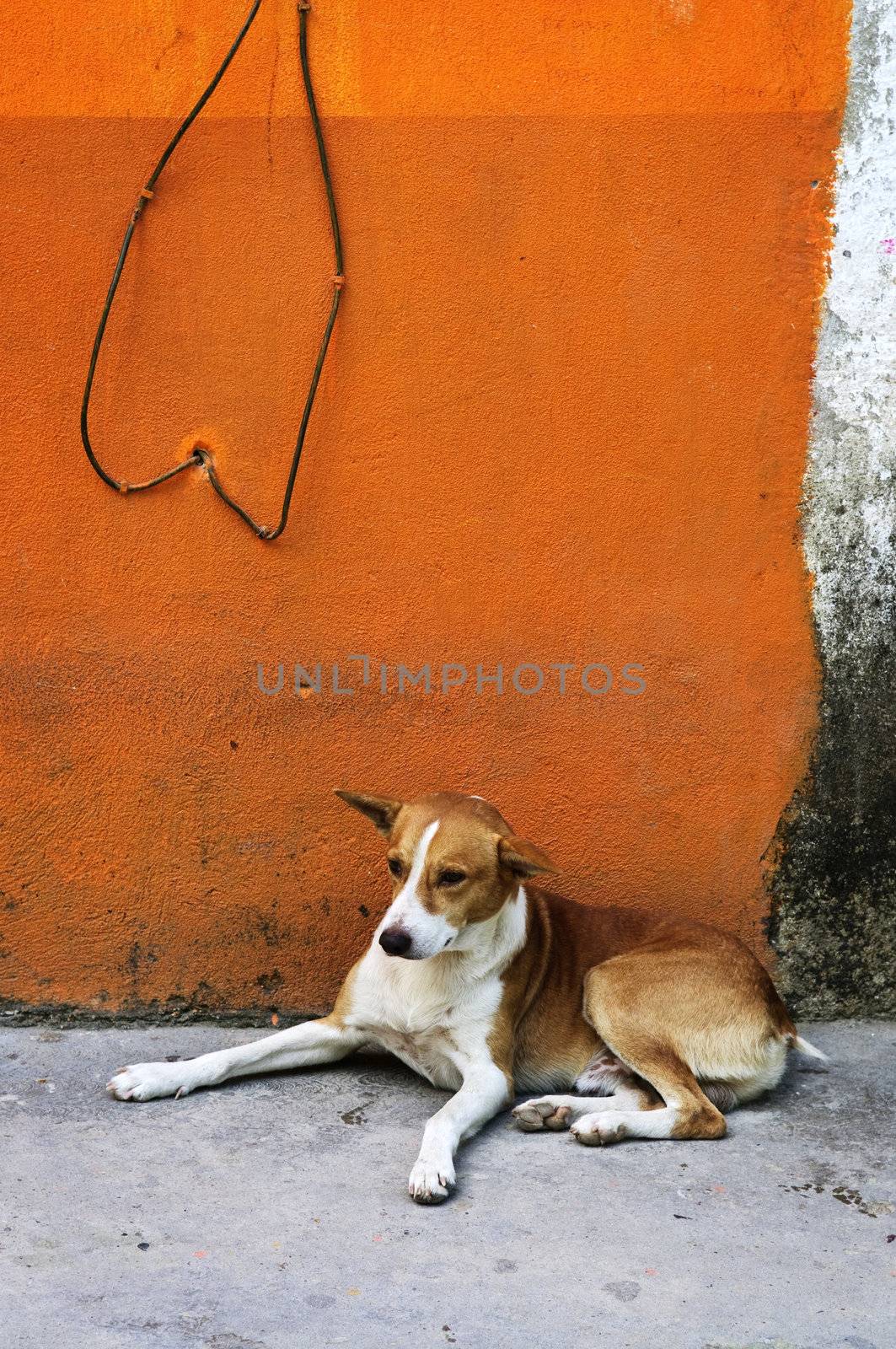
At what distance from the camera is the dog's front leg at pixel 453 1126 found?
120 inches

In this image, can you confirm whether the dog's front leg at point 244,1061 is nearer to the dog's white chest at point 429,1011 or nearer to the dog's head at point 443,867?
the dog's white chest at point 429,1011

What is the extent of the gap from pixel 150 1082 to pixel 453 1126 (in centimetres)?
84

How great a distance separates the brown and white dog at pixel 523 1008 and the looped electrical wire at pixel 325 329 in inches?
38.8

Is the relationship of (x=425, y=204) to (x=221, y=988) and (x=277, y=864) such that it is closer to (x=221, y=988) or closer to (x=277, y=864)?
(x=277, y=864)

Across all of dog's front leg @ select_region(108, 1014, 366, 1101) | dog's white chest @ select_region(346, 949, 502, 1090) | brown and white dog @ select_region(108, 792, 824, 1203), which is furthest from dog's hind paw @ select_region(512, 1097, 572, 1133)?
dog's front leg @ select_region(108, 1014, 366, 1101)

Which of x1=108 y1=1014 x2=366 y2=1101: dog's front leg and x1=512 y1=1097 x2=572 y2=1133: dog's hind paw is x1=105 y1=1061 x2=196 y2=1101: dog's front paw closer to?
x1=108 y1=1014 x2=366 y2=1101: dog's front leg

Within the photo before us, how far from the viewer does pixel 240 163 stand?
12.5ft

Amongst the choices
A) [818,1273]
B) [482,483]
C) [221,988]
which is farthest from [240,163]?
[818,1273]

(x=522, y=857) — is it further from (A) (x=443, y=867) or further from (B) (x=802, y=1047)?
(B) (x=802, y=1047)

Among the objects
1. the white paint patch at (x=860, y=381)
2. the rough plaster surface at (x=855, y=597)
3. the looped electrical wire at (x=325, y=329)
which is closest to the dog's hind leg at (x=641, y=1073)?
the rough plaster surface at (x=855, y=597)

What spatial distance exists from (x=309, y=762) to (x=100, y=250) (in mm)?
1620

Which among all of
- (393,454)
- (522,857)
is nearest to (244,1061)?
(522,857)

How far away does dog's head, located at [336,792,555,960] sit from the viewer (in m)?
3.34

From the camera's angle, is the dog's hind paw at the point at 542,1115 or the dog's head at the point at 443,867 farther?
the dog's hind paw at the point at 542,1115
